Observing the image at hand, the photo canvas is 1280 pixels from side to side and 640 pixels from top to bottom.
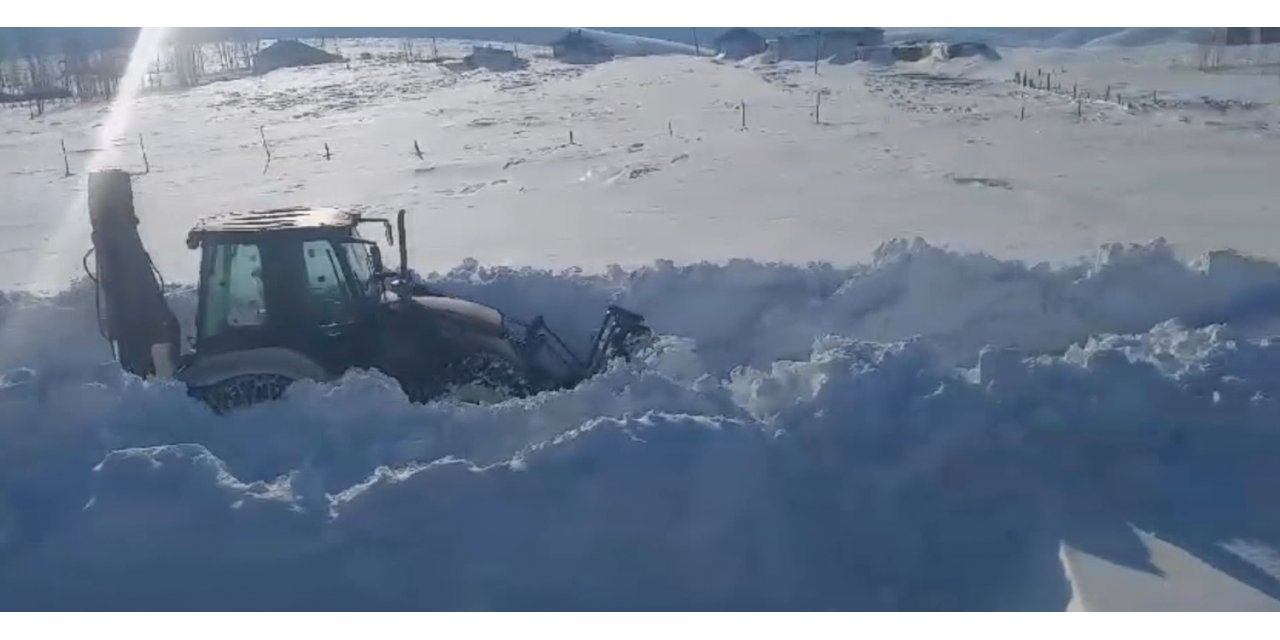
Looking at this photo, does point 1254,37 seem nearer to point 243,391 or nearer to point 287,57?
point 243,391

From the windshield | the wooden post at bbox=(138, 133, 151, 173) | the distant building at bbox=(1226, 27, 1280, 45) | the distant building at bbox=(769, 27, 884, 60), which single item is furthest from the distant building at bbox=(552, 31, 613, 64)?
the windshield

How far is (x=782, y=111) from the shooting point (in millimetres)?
23438

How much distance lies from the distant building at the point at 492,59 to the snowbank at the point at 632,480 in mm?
25068

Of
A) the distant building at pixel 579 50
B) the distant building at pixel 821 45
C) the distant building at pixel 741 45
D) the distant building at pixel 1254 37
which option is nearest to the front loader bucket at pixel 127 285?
the distant building at pixel 1254 37

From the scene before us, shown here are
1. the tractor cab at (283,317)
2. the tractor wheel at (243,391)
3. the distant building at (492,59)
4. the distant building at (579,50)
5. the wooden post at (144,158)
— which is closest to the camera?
the tractor wheel at (243,391)

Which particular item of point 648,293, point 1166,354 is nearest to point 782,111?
point 648,293

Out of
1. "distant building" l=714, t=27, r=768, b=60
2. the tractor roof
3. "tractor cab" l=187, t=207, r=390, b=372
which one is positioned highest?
"distant building" l=714, t=27, r=768, b=60

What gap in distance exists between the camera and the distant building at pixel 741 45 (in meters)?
28.6

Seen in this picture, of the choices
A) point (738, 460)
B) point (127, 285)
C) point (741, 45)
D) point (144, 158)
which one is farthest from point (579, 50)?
point (738, 460)

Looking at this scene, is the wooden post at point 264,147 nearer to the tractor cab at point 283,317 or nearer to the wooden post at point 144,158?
the wooden post at point 144,158

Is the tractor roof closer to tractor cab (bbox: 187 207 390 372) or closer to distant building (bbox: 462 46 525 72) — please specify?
tractor cab (bbox: 187 207 390 372)

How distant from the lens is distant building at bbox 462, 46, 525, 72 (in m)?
29.2

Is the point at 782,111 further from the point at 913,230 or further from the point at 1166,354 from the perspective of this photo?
the point at 1166,354

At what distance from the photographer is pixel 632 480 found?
3.87m
